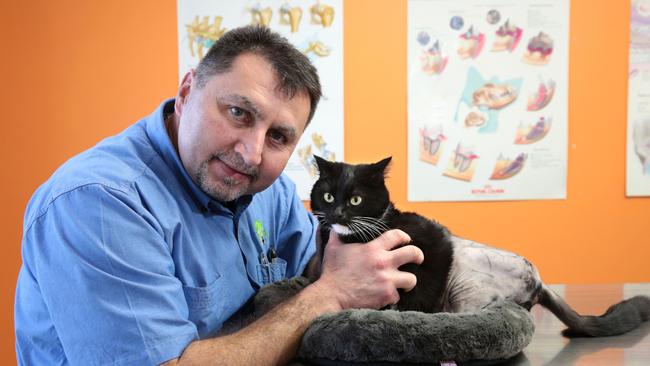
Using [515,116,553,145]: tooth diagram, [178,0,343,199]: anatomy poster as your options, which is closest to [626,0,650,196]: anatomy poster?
[515,116,553,145]: tooth diagram

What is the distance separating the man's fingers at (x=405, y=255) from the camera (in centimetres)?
99

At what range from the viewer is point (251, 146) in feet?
3.02

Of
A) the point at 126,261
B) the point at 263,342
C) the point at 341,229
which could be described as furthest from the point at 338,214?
the point at 126,261

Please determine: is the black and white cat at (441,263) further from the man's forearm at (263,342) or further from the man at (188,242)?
the man's forearm at (263,342)

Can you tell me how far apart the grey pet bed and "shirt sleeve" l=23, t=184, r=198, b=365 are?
24cm

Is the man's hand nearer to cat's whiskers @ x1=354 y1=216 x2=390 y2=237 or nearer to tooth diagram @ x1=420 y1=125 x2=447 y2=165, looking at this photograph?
cat's whiskers @ x1=354 y1=216 x2=390 y2=237

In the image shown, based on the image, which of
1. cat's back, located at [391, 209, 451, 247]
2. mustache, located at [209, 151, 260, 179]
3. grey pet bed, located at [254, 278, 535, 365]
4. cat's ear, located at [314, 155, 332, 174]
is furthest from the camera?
cat's ear, located at [314, 155, 332, 174]

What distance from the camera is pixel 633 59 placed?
2.29 metres

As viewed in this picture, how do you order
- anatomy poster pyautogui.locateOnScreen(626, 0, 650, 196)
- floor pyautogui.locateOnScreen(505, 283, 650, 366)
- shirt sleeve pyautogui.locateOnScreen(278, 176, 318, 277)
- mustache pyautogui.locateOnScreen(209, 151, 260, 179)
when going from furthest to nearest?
1. anatomy poster pyautogui.locateOnScreen(626, 0, 650, 196)
2. shirt sleeve pyautogui.locateOnScreen(278, 176, 318, 277)
3. mustache pyautogui.locateOnScreen(209, 151, 260, 179)
4. floor pyautogui.locateOnScreen(505, 283, 650, 366)

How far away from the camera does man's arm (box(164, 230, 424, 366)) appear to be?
79cm

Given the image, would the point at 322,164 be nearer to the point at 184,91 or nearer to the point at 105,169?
the point at 184,91

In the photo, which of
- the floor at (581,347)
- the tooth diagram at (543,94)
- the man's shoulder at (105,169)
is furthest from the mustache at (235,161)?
the tooth diagram at (543,94)

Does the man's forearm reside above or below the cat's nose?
below

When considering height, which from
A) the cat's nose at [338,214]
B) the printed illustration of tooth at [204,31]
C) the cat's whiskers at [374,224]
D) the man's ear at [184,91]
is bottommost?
the cat's whiskers at [374,224]
